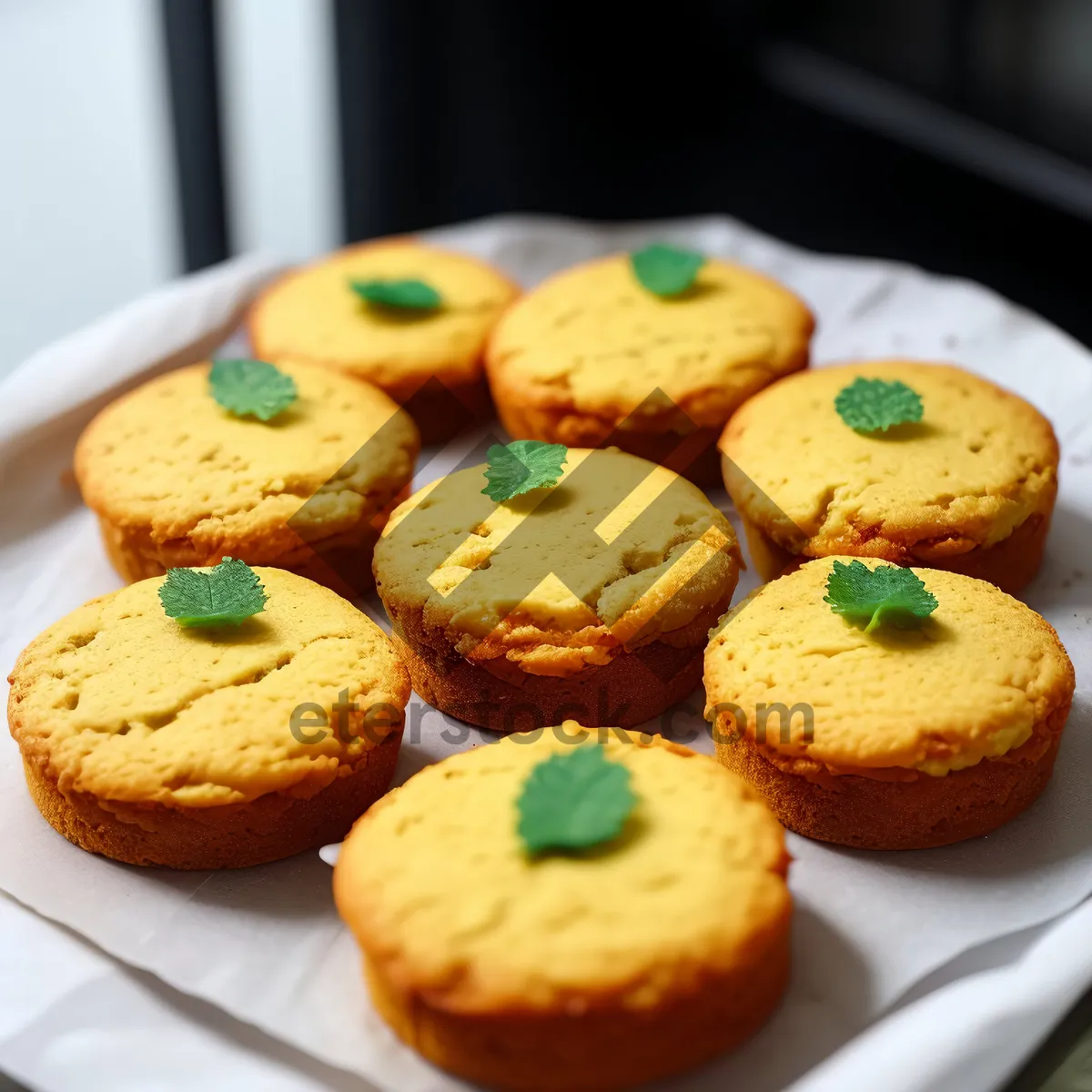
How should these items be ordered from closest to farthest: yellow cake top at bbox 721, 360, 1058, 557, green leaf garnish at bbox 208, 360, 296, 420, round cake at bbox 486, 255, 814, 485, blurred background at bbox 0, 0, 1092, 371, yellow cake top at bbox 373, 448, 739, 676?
1. yellow cake top at bbox 373, 448, 739, 676
2. yellow cake top at bbox 721, 360, 1058, 557
3. green leaf garnish at bbox 208, 360, 296, 420
4. round cake at bbox 486, 255, 814, 485
5. blurred background at bbox 0, 0, 1092, 371

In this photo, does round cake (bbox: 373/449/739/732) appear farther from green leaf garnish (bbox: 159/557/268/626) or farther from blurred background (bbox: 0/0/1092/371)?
blurred background (bbox: 0/0/1092/371)

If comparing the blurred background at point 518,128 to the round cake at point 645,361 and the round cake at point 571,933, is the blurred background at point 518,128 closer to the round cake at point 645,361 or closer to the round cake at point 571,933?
the round cake at point 645,361

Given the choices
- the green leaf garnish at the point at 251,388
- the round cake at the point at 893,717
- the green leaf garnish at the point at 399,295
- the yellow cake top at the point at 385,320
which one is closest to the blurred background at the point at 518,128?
the yellow cake top at the point at 385,320

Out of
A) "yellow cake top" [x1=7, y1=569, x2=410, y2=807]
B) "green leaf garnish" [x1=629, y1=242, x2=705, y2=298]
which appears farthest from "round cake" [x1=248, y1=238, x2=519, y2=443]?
"yellow cake top" [x1=7, y1=569, x2=410, y2=807]

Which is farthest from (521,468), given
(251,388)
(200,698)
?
(200,698)

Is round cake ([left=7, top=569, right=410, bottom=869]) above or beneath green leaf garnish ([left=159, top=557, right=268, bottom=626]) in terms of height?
beneath

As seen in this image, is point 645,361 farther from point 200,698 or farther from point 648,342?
point 200,698
